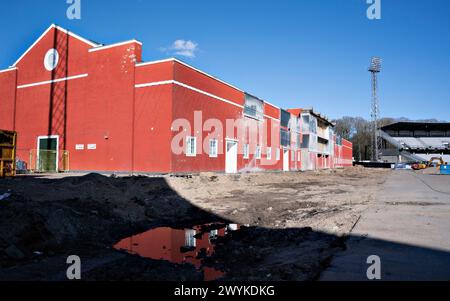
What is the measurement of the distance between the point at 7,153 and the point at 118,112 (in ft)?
25.6

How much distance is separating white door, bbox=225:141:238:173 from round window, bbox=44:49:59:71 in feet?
49.3

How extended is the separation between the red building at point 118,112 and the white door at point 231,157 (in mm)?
83

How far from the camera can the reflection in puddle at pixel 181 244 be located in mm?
5309

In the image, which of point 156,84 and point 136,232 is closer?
point 136,232

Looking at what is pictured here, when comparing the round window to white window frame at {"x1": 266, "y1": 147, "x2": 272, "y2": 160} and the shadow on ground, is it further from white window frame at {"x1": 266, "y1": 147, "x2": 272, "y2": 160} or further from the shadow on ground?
white window frame at {"x1": 266, "y1": 147, "x2": 272, "y2": 160}

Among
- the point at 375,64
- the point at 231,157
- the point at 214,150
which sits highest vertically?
the point at 375,64

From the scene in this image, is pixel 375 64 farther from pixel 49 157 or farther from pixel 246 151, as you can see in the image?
pixel 49 157

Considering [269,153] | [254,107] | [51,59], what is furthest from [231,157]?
[51,59]

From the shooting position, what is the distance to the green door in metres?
24.9

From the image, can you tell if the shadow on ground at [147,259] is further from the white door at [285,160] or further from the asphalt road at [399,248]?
the white door at [285,160]

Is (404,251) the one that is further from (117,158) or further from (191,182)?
(117,158)

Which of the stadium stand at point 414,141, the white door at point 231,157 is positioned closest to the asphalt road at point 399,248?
the white door at point 231,157

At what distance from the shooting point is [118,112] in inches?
870
